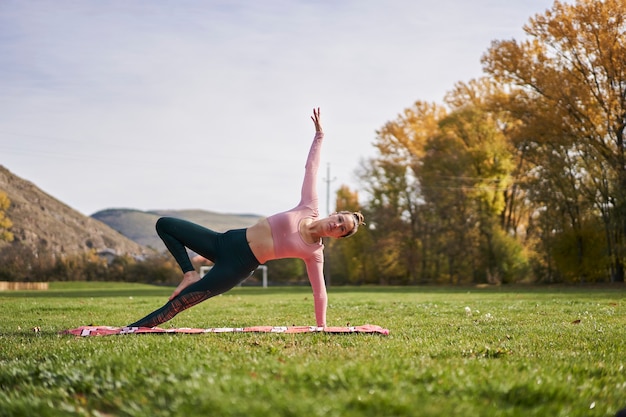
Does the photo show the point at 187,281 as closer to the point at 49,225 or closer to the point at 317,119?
the point at 317,119

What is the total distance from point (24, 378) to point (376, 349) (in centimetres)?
293

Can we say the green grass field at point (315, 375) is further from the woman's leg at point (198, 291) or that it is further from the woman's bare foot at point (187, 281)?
the woman's bare foot at point (187, 281)

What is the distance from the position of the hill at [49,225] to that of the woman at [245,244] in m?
67.6

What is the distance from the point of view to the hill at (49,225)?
76.8 metres

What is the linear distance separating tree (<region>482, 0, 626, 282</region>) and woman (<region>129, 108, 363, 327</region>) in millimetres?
30234

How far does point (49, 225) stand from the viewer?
273 ft

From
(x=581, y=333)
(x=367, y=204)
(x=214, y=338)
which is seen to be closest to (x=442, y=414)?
(x=214, y=338)

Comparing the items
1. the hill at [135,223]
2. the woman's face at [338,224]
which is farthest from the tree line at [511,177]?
the hill at [135,223]

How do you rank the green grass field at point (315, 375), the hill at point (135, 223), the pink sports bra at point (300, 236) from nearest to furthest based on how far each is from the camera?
the green grass field at point (315, 375) → the pink sports bra at point (300, 236) → the hill at point (135, 223)

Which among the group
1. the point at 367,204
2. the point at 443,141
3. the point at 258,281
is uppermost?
the point at 443,141

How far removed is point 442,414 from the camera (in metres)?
3.70

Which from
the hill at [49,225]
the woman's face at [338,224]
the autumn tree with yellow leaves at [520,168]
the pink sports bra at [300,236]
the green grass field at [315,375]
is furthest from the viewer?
the hill at [49,225]

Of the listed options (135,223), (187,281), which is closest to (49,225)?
(135,223)

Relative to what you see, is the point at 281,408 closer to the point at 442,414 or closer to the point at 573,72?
the point at 442,414
